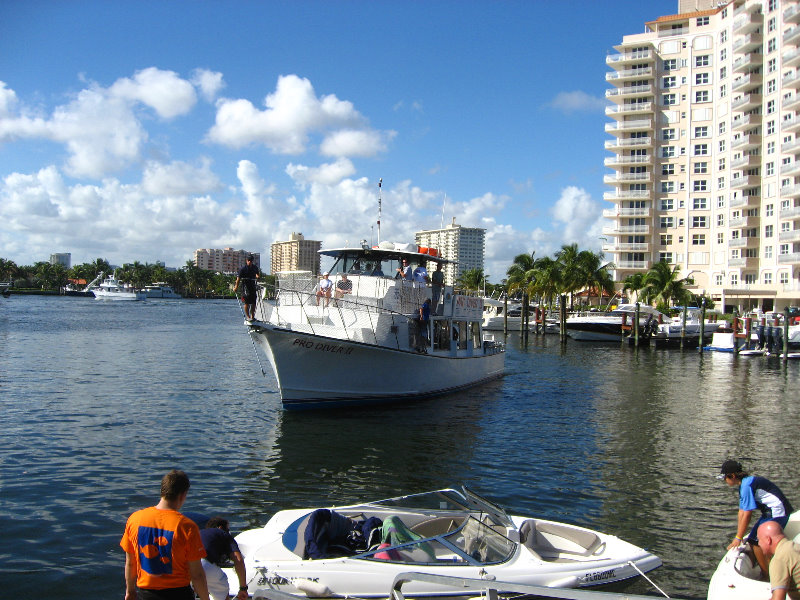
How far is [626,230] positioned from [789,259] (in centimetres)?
2299

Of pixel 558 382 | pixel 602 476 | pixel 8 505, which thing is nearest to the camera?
pixel 8 505

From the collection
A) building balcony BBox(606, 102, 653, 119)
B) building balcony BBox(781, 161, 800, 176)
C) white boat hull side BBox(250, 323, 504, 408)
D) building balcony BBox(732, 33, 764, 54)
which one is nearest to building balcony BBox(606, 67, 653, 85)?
building balcony BBox(606, 102, 653, 119)

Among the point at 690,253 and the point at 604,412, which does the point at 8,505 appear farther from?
the point at 690,253

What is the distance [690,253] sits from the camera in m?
82.2

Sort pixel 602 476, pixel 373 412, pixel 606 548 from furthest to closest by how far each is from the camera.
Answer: pixel 373 412 → pixel 602 476 → pixel 606 548

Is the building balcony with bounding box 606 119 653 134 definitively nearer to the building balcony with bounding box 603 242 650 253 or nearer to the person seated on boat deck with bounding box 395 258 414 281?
the building balcony with bounding box 603 242 650 253

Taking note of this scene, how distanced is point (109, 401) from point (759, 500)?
20900mm

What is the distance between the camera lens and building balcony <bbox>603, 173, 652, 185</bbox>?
8544 centimetres

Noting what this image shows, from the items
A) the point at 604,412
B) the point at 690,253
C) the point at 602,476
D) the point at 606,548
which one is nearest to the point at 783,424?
the point at 604,412

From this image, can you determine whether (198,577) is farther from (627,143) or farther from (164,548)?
(627,143)

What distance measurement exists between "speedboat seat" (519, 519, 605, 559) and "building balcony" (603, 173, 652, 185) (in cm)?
8337

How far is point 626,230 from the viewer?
8600 cm

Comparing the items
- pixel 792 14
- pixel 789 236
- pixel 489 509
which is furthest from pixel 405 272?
pixel 792 14

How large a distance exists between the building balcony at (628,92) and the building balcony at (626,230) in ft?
57.6
